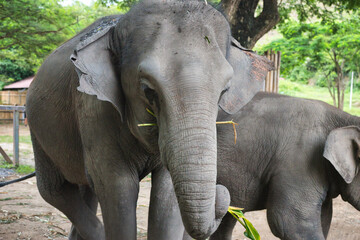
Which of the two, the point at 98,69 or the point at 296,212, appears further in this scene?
the point at 296,212

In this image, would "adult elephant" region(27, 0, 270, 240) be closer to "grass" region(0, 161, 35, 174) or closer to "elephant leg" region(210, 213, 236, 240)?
"elephant leg" region(210, 213, 236, 240)

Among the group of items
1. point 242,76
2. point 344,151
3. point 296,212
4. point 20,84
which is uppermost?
point 242,76

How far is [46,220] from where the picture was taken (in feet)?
17.0

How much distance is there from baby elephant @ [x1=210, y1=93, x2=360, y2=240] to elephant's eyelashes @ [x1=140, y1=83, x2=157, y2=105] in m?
1.79

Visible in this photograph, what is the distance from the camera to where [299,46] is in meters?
13.2

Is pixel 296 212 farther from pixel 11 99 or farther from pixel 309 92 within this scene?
pixel 309 92

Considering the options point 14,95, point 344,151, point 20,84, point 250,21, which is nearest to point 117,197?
point 344,151

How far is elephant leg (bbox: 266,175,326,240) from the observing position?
3.47 meters

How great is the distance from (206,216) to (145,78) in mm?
661

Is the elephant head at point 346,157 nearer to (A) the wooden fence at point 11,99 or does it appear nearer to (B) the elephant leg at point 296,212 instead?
(B) the elephant leg at point 296,212

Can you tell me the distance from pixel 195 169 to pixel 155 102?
40 centimetres

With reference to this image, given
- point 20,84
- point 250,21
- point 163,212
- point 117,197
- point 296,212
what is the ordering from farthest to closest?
1. point 20,84
2. point 250,21
3. point 296,212
4. point 163,212
5. point 117,197

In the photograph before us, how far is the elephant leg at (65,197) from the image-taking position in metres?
3.38

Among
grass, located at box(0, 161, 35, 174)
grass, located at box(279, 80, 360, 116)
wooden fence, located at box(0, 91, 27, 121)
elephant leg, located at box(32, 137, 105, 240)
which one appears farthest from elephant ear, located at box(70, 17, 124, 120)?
grass, located at box(279, 80, 360, 116)
